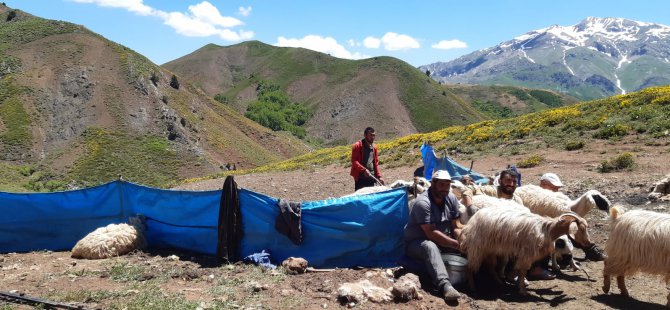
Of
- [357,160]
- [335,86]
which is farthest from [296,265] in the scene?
[335,86]

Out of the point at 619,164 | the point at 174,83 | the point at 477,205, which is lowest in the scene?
the point at 477,205

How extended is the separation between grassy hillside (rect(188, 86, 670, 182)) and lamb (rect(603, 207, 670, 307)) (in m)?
12.6

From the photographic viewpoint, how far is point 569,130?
20.7 meters

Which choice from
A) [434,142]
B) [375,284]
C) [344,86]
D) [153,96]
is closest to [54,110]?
[153,96]

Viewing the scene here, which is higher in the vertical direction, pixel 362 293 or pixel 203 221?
pixel 203 221

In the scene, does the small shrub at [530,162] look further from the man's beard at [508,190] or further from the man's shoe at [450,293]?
the man's shoe at [450,293]

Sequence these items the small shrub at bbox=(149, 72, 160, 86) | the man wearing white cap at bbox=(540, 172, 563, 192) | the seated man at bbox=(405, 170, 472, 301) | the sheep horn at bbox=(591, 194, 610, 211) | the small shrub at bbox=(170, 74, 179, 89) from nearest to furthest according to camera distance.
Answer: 1. the seated man at bbox=(405, 170, 472, 301)
2. the sheep horn at bbox=(591, 194, 610, 211)
3. the man wearing white cap at bbox=(540, 172, 563, 192)
4. the small shrub at bbox=(149, 72, 160, 86)
5. the small shrub at bbox=(170, 74, 179, 89)

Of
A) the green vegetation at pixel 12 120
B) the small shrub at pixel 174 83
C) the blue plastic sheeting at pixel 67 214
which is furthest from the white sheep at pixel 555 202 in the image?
the small shrub at pixel 174 83

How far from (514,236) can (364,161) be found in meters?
3.95

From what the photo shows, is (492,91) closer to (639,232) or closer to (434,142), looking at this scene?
(434,142)

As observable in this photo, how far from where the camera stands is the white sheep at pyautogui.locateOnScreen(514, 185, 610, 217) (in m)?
7.26

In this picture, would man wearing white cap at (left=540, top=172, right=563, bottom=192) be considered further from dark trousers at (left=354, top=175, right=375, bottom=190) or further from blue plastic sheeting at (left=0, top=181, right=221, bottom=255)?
blue plastic sheeting at (left=0, top=181, right=221, bottom=255)

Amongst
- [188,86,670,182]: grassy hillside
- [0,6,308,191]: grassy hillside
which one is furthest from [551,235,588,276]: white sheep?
[0,6,308,191]: grassy hillside

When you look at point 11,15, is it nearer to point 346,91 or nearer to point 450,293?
point 346,91
